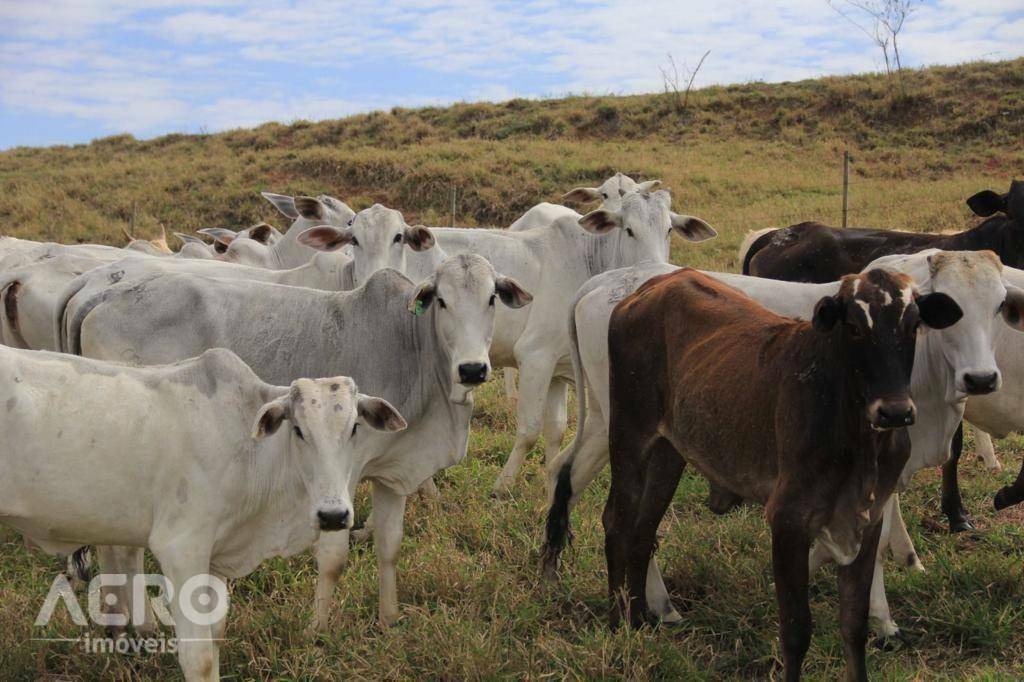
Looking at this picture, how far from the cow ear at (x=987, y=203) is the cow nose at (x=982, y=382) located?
3.35 m

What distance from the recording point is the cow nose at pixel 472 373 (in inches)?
205

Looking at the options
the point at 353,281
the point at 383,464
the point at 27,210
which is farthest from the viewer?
the point at 27,210

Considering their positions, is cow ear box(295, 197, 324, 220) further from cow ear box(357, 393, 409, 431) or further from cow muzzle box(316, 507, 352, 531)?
cow muzzle box(316, 507, 352, 531)

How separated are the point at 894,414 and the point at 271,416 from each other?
2301 mm

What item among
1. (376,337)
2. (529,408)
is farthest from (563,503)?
(529,408)

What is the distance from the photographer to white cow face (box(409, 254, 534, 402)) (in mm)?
5352

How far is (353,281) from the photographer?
7152 mm

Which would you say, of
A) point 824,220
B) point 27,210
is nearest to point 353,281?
point 824,220

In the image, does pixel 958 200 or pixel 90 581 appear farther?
pixel 958 200

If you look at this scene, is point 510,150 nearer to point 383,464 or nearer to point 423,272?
point 423,272

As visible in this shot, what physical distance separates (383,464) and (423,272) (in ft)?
8.62

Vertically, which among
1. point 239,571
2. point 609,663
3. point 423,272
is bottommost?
point 609,663

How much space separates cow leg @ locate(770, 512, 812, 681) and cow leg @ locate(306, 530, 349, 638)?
201 cm

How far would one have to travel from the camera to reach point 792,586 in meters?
4.02
